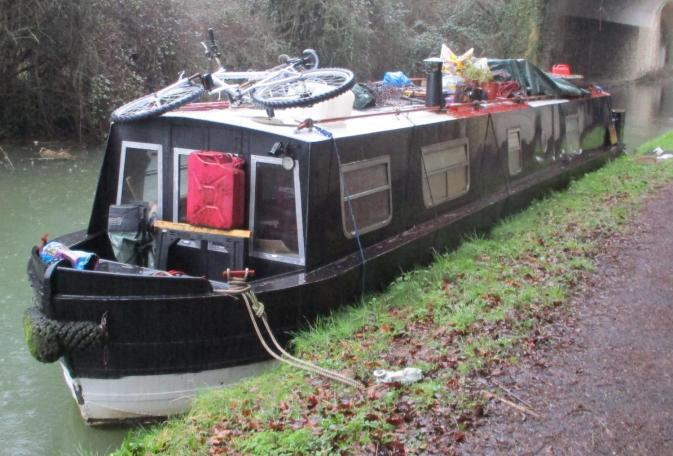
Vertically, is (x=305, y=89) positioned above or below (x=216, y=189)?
above

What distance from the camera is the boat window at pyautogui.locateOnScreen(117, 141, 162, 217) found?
20.6 feet

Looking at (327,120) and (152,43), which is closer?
(327,120)

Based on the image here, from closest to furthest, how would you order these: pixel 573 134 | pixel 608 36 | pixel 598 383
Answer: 1. pixel 598 383
2. pixel 573 134
3. pixel 608 36

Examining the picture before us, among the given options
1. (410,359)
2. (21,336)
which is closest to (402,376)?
(410,359)

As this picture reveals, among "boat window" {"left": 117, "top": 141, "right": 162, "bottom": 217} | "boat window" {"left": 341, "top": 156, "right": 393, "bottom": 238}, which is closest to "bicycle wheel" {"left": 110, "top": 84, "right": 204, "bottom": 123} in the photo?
"boat window" {"left": 117, "top": 141, "right": 162, "bottom": 217}

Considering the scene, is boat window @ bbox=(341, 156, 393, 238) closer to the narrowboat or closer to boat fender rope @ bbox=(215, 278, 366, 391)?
the narrowboat

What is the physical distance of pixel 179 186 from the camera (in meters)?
6.04

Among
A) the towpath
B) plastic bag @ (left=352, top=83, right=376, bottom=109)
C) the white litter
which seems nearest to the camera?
the towpath

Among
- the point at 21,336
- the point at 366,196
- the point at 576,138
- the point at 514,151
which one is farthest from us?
the point at 576,138

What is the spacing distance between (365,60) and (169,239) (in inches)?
678

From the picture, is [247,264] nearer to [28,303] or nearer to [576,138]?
[28,303]

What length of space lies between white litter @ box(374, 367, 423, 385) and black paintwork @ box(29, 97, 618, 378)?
1.21 metres

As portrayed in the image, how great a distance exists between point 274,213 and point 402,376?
1.90 m

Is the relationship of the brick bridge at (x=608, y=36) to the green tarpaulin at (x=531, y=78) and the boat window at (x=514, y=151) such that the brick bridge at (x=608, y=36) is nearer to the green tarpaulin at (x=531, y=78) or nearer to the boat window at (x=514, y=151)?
the green tarpaulin at (x=531, y=78)
